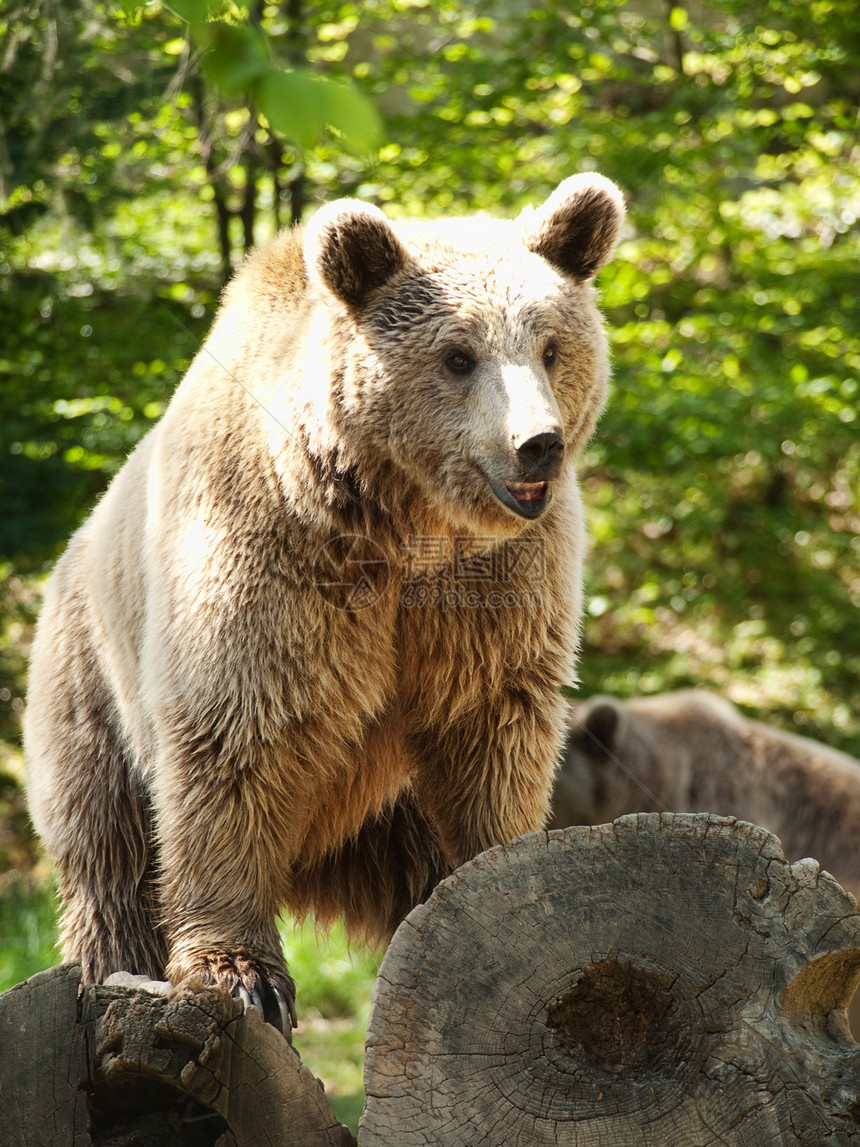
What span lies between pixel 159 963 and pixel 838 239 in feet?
29.6

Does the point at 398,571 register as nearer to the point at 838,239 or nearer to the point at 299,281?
the point at 299,281

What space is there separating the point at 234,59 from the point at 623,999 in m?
1.91

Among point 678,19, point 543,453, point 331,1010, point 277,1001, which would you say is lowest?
point 331,1010

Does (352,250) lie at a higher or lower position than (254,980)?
higher

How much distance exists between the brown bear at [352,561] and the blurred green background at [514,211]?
12.6 feet

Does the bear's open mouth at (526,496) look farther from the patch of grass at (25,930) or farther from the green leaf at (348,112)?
the patch of grass at (25,930)

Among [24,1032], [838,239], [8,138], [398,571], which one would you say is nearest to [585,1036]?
[24,1032]

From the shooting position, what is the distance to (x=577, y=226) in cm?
343

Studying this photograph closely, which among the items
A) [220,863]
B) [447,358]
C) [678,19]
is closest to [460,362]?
[447,358]

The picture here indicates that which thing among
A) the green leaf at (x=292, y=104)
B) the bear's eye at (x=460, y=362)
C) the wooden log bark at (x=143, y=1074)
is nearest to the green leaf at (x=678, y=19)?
the bear's eye at (x=460, y=362)

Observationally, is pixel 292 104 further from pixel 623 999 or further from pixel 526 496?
pixel 623 999

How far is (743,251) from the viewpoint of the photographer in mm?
10789

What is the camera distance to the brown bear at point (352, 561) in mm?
3152

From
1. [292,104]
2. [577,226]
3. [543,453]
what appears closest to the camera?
[292,104]
